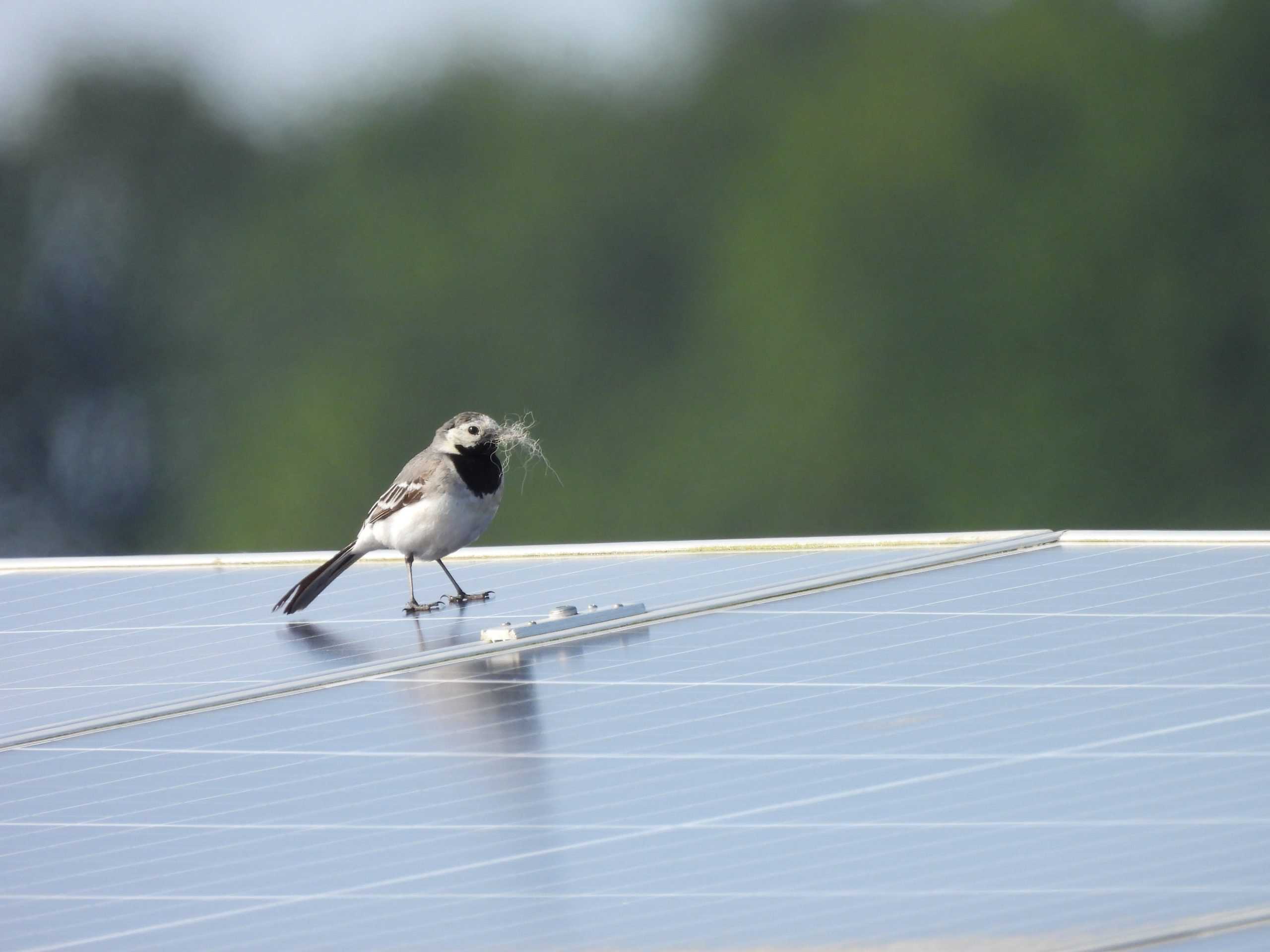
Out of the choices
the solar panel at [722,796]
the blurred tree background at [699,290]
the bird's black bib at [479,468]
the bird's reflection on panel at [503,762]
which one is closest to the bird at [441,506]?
the bird's black bib at [479,468]

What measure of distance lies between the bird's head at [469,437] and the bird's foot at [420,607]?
21.6 inches

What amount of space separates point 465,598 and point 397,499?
1.46ft

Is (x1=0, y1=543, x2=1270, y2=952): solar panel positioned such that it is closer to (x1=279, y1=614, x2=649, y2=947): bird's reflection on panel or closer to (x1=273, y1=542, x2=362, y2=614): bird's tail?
(x1=279, y1=614, x2=649, y2=947): bird's reflection on panel

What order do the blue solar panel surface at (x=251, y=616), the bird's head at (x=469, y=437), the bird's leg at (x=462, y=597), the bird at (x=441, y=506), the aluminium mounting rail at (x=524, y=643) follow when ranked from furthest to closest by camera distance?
the bird's head at (x=469, y=437), the bird at (x=441, y=506), the bird's leg at (x=462, y=597), the blue solar panel surface at (x=251, y=616), the aluminium mounting rail at (x=524, y=643)

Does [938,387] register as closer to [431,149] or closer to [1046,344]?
[1046,344]

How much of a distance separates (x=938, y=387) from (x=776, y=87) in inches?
431

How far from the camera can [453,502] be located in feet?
22.4

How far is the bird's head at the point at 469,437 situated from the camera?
696cm

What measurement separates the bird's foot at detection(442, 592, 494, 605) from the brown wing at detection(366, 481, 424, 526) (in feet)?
1.10

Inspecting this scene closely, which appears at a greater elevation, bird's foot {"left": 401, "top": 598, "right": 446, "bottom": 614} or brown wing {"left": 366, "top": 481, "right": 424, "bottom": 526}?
brown wing {"left": 366, "top": 481, "right": 424, "bottom": 526}

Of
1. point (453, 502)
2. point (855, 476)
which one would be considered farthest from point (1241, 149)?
point (453, 502)

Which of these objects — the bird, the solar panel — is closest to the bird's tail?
the bird

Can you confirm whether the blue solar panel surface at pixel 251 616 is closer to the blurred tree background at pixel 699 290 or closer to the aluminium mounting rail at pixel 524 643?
the aluminium mounting rail at pixel 524 643

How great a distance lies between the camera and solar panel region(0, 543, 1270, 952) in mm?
3299
